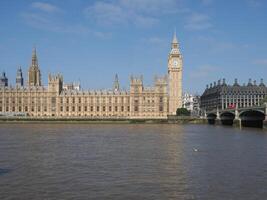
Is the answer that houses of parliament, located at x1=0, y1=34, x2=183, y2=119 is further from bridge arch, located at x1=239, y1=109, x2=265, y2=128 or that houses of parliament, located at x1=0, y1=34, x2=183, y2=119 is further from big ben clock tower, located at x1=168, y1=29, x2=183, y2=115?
bridge arch, located at x1=239, y1=109, x2=265, y2=128

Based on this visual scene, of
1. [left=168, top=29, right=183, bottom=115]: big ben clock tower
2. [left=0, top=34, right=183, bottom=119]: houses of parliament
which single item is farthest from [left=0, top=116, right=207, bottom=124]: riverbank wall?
[left=168, top=29, right=183, bottom=115]: big ben clock tower

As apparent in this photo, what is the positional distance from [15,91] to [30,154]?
352 feet

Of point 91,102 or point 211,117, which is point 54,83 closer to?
point 91,102

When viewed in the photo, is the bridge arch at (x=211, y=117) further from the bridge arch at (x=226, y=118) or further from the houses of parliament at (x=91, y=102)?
the houses of parliament at (x=91, y=102)

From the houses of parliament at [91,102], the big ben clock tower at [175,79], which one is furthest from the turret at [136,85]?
the big ben clock tower at [175,79]

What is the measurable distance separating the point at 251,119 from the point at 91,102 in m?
60.1

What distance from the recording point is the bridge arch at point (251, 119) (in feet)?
273

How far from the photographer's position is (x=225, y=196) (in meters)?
18.2

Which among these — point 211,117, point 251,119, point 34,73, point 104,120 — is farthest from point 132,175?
point 34,73

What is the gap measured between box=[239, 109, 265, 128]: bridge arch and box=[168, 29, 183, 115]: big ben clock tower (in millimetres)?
48213

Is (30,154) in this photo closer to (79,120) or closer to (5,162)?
(5,162)

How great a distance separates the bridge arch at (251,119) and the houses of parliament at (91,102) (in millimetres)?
46396

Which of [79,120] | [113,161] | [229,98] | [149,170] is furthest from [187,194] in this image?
[229,98]

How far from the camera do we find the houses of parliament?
5231 inches
